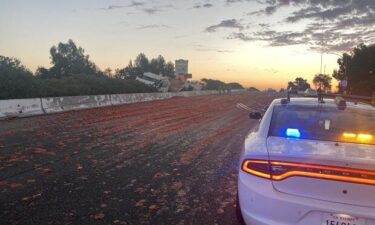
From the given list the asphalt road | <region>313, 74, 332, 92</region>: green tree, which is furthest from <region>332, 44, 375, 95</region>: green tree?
the asphalt road

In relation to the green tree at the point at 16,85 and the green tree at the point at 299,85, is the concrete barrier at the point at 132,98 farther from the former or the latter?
the green tree at the point at 299,85

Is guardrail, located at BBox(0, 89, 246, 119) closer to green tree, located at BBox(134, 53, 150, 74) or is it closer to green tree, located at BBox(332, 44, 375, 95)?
green tree, located at BBox(332, 44, 375, 95)

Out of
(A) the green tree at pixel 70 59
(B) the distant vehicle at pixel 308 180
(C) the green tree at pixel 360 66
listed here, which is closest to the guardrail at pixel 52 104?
(B) the distant vehicle at pixel 308 180

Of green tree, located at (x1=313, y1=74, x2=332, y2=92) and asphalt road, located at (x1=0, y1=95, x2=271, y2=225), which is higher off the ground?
asphalt road, located at (x1=0, y1=95, x2=271, y2=225)

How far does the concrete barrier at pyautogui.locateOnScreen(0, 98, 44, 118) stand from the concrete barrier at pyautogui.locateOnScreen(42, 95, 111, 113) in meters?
0.72

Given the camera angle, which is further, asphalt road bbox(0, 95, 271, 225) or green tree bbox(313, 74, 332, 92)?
green tree bbox(313, 74, 332, 92)

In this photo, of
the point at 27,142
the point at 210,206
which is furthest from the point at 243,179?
the point at 27,142

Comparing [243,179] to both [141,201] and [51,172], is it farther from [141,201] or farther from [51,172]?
[51,172]

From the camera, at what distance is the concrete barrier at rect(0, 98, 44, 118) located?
1848 centimetres

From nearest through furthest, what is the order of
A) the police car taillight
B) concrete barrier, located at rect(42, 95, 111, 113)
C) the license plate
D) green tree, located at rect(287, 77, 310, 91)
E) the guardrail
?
1. the license plate
2. the police car taillight
3. green tree, located at rect(287, 77, 310, 91)
4. the guardrail
5. concrete barrier, located at rect(42, 95, 111, 113)

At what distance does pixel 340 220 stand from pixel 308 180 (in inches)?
17.3

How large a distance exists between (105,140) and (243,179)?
8391 mm

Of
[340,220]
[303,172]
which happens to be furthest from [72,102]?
[340,220]

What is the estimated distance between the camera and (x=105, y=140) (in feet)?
39.7
